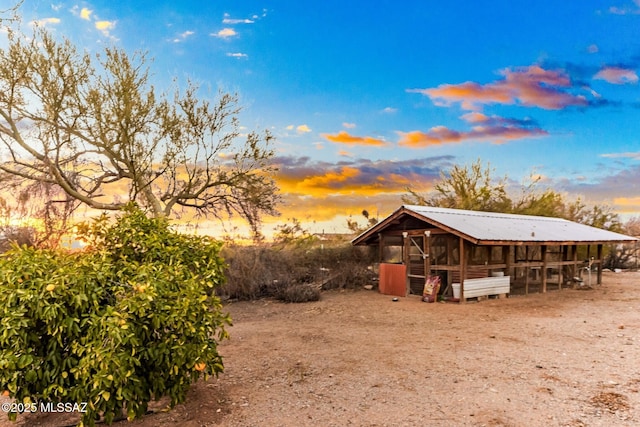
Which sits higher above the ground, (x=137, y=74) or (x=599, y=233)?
(x=137, y=74)

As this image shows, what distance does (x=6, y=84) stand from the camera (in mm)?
13242

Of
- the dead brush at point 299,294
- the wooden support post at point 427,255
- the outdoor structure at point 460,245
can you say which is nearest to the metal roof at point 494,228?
the outdoor structure at point 460,245

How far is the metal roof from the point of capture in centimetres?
1430

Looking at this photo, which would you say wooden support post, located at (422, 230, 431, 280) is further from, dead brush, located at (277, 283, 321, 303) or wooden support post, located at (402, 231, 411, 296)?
dead brush, located at (277, 283, 321, 303)

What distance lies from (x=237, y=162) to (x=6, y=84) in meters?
7.66

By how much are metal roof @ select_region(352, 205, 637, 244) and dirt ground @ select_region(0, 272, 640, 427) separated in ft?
9.15

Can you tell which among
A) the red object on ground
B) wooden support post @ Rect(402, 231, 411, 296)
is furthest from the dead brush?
wooden support post @ Rect(402, 231, 411, 296)

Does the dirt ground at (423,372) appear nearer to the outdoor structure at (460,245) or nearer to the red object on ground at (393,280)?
the outdoor structure at (460,245)

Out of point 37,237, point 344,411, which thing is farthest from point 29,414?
point 37,237

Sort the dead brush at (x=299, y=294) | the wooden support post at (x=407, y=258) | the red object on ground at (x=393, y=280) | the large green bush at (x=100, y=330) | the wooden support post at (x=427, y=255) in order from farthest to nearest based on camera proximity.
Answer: the red object on ground at (x=393, y=280)
the wooden support post at (x=407, y=258)
the wooden support post at (x=427, y=255)
the dead brush at (x=299, y=294)
the large green bush at (x=100, y=330)

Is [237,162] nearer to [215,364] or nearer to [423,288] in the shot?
[423,288]

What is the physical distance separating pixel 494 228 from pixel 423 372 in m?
10.5

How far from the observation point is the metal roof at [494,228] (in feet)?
46.9

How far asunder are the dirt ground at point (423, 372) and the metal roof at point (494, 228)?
2.79 meters
